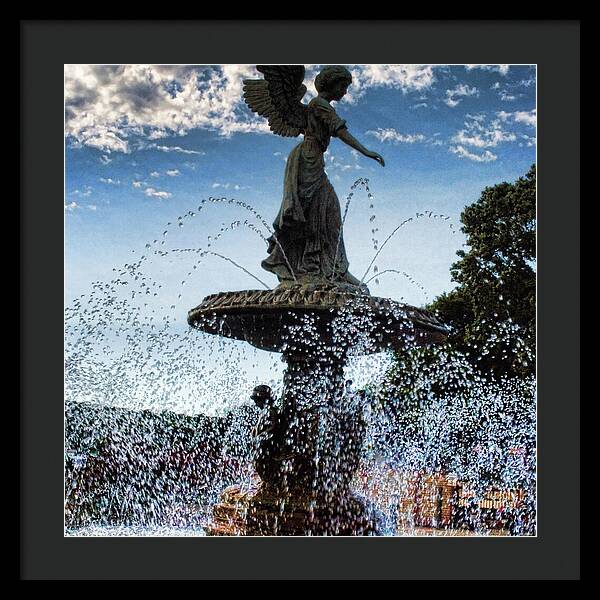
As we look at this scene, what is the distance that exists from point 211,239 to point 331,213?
6588 millimetres

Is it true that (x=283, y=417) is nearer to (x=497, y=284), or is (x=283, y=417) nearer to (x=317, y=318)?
(x=317, y=318)

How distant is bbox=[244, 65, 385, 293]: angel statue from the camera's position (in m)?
7.46

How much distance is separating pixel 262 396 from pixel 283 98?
2.42 meters

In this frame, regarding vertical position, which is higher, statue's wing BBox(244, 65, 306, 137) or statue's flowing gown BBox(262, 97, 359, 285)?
statue's wing BBox(244, 65, 306, 137)

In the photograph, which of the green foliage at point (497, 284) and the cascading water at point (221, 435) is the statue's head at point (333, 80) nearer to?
the cascading water at point (221, 435)

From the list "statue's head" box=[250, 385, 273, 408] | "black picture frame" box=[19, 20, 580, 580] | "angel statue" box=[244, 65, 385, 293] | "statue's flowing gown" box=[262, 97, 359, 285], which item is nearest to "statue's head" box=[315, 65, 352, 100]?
"angel statue" box=[244, 65, 385, 293]

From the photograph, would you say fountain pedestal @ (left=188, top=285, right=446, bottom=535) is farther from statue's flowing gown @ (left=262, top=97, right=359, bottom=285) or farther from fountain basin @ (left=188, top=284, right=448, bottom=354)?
statue's flowing gown @ (left=262, top=97, right=359, bottom=285)

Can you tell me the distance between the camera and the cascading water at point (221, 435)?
22.3 feet

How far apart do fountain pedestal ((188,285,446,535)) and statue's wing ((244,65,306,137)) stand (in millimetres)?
1781

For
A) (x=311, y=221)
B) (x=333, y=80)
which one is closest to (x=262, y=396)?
(x=311, y=221)
